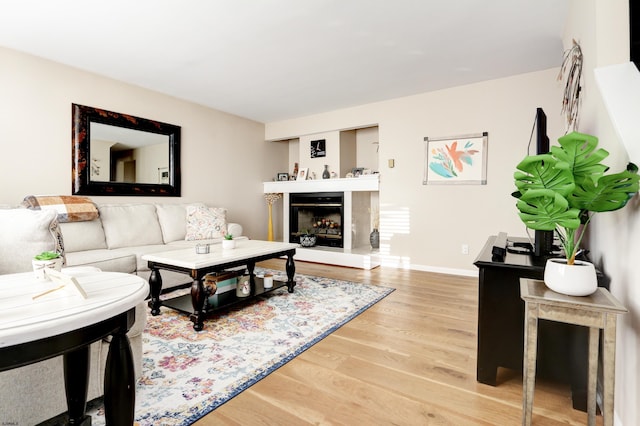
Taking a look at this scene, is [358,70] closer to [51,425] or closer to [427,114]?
[427,114]

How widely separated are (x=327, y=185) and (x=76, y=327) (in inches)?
176

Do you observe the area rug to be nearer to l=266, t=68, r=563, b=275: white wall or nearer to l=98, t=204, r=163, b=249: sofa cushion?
l=98, t=204, r=163, b=249: sofa cushion

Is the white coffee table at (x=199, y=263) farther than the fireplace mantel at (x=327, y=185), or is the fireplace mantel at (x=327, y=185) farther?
the fireplace mantel at (x=327, y=185)

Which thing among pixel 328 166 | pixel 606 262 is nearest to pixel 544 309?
pixel 606 262

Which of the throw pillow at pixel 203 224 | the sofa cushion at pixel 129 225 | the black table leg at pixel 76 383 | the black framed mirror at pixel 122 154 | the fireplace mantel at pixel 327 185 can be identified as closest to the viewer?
the black table leg at pixel 76 383

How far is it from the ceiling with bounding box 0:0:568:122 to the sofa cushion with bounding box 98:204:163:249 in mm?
1564

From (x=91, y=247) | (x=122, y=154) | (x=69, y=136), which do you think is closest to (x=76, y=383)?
(x=91, y=247)

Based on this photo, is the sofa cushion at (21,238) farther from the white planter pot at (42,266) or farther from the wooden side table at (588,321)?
the wooden side table at (588,321)

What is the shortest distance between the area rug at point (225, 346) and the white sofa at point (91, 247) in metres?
0.22

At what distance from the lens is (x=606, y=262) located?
57.4 inches

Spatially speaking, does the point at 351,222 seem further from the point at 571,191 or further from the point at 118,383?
the point at 118,383

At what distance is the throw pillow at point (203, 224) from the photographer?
12.8ft

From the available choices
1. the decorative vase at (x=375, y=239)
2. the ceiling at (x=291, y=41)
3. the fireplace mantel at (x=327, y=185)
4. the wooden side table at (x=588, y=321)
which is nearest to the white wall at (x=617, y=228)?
the wooden side table at (x=588, y=321)

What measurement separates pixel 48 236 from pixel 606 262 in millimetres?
2729
